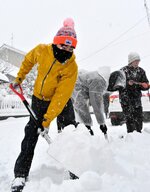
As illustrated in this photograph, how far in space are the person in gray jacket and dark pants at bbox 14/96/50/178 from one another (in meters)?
1.33

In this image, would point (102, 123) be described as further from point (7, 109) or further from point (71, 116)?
point (7, 109)

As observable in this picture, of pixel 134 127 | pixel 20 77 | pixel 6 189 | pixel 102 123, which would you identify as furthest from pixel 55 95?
pixel 134 127

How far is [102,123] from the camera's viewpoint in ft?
14.3

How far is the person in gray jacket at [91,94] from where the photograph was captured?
433 centimetres

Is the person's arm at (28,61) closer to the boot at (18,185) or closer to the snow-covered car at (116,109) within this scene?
the boot at (18,185)

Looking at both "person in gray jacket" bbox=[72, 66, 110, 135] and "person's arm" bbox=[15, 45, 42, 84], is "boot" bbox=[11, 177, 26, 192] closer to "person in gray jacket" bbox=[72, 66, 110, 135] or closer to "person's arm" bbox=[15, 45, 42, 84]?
"person's arm" bbox=[15, 45, 42, 84]

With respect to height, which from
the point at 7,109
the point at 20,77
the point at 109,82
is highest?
the point at 20,77

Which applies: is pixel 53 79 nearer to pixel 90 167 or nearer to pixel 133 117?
pixel 90 167

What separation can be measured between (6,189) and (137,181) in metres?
1.29

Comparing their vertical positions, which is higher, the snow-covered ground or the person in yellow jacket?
the person in yellow jacket

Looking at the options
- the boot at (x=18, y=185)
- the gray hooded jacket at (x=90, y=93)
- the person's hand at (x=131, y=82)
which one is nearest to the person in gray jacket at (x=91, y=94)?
the gray hooded jacket at (x=90, y=93)

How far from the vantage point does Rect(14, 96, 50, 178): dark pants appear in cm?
290

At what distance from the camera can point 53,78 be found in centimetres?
299

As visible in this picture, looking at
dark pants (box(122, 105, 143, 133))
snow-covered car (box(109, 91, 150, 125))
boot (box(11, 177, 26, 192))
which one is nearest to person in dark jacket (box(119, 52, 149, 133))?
dark pants (box(122, 105, 143, 133))
